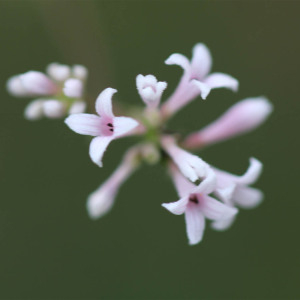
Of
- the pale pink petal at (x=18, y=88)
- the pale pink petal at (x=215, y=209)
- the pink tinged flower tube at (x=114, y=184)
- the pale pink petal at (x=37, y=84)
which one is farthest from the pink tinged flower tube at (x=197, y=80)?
the pale pink petal at (x=18, y=88)

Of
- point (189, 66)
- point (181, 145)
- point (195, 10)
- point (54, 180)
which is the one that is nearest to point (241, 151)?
point (195, 10)

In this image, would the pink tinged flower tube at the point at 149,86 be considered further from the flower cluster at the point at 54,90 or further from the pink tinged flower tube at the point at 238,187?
the pink tinged flower tube at the point at 238,187

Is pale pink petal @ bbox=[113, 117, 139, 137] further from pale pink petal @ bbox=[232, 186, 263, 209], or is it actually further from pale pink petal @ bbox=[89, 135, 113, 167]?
pale pink petal @ bbox=[232, 186, 263, 209]

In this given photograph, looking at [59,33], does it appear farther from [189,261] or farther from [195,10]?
[189,261]

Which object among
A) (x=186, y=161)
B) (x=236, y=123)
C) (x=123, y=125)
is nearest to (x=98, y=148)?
(x=123, y=125)

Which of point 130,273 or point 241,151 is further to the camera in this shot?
point 241,151
